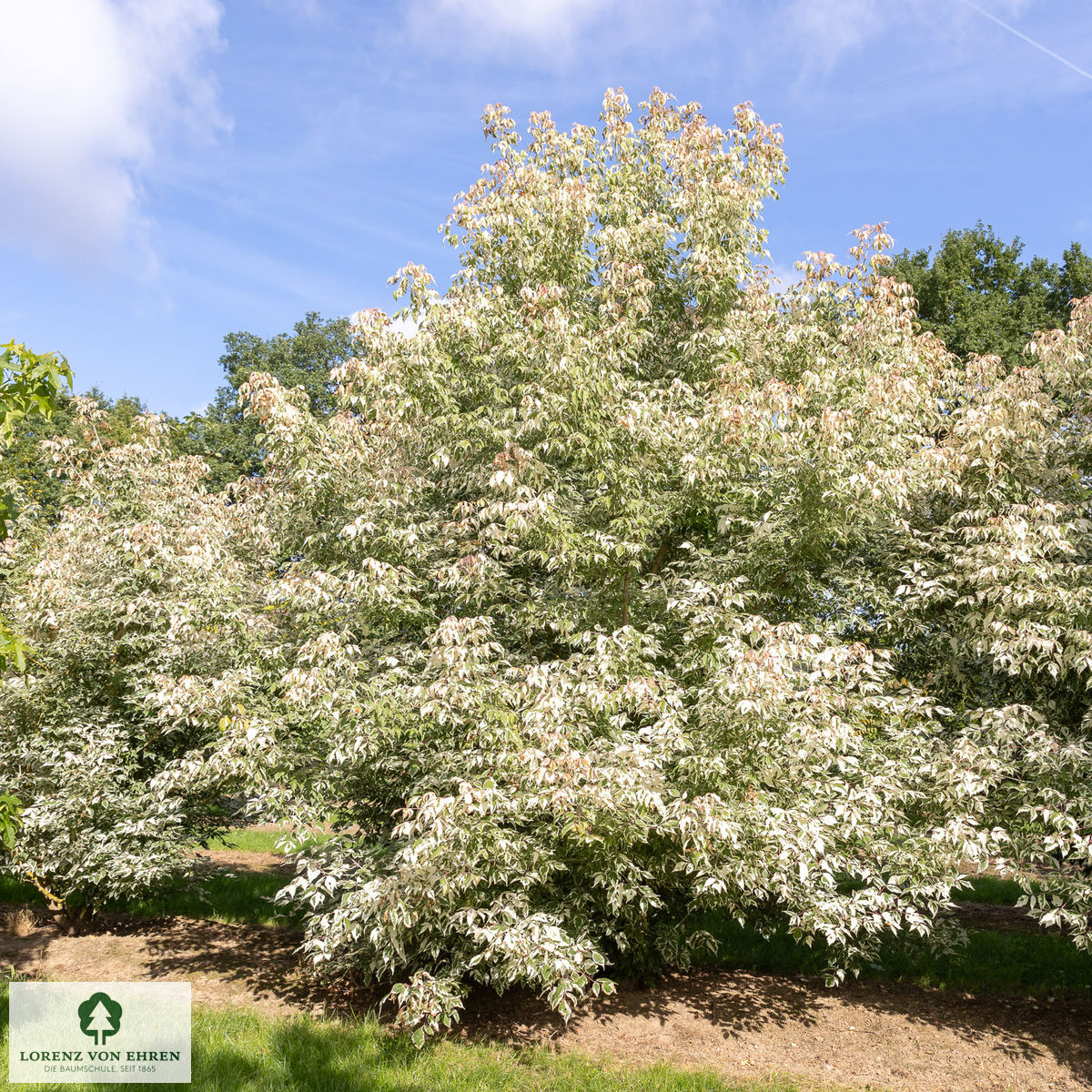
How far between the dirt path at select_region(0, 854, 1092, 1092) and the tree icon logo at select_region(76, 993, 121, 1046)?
80 centimetres

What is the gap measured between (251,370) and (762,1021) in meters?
30.3

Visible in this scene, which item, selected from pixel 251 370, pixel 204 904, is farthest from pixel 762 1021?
pixel 251 370

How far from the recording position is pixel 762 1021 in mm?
7414

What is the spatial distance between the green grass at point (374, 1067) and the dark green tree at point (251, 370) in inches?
1030

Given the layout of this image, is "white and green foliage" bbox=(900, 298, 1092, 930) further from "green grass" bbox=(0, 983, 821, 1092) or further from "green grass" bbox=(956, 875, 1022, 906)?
"green grass" bbox=(956, 875, 1022, 906)

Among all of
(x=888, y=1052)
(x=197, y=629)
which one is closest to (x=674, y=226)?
(x=197, y=629)

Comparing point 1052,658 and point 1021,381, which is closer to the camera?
point 1052,658

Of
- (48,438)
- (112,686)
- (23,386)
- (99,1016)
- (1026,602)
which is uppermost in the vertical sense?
(48,438)

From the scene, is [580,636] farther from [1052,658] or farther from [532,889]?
[1052,658]

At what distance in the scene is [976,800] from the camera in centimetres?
611

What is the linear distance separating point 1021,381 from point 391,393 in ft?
20.1

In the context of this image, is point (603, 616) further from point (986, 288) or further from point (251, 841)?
point (986, 288)
